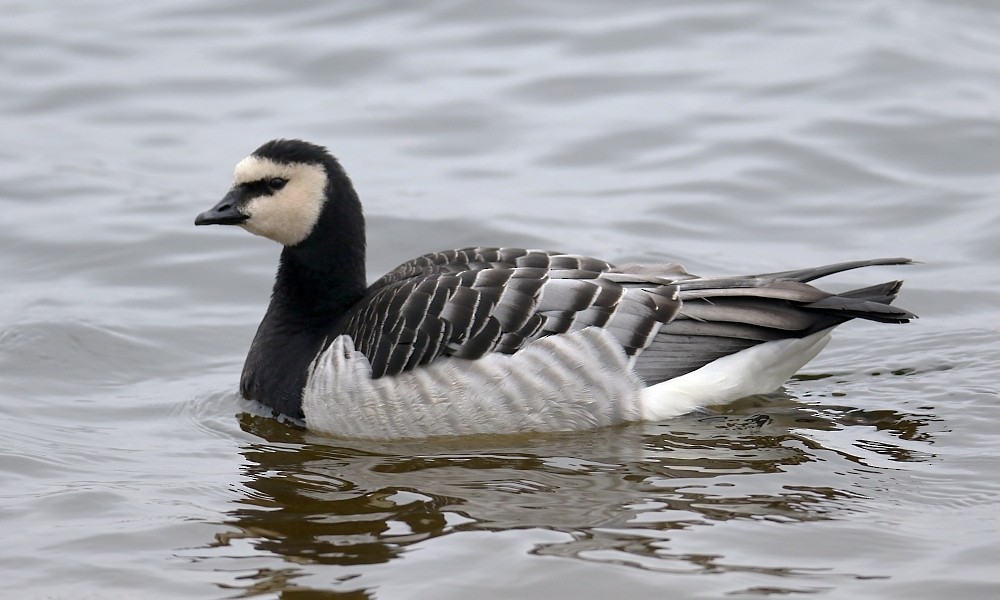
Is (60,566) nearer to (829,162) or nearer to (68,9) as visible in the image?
(829,162)

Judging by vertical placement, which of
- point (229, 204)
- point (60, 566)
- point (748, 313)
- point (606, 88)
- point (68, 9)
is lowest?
point (60, 566)

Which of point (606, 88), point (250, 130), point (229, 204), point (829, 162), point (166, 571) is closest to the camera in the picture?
point (166, 571)

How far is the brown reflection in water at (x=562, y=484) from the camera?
270 inches

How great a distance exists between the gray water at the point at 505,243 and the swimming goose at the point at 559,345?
0.22 m

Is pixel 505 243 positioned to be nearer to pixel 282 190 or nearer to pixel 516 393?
pixel 282 190

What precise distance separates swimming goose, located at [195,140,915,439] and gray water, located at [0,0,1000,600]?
0.22 meters

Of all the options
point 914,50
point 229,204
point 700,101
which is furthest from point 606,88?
point 229,204

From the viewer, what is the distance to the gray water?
22.1 ft

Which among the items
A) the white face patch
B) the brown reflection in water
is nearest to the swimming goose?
the brown reflection in water

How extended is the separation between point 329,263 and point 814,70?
29.1ft

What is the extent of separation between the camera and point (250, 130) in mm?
15164

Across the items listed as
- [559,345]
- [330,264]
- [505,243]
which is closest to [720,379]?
[559,345]

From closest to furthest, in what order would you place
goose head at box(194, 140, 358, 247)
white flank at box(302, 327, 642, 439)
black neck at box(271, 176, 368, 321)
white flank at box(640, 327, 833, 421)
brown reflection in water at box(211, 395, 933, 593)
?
1. brown reflection in water at box(211, 395, 933, 593)
2. white flank at box(302, 327, 642, 439)
3. white flank at box(640, 327, 833, 421)
4. goose head at box(194, 140, 358, 247)
5. black neck at box(271, 176, 368, 321)

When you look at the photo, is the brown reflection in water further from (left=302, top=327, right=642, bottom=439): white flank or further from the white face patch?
the white face patch
